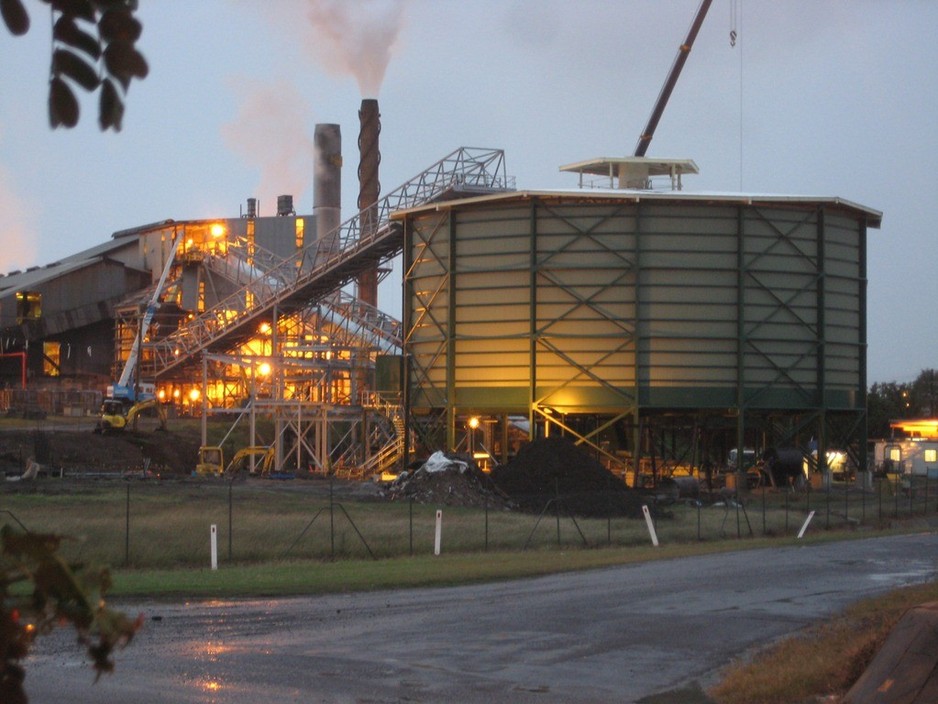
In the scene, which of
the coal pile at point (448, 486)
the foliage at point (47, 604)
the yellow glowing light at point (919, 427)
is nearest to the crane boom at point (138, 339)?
the coal pile at point (448, 486)

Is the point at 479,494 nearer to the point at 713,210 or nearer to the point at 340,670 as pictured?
the point at 713,210

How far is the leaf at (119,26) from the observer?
11.2 feet

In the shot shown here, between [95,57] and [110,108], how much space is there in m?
0.13

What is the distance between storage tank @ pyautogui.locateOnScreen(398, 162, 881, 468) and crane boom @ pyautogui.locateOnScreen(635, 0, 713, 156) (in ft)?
68.8

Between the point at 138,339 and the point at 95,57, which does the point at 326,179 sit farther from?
the point at 95,57

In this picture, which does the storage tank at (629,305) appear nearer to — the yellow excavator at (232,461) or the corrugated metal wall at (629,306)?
the corrugated metal wall at (629,306)

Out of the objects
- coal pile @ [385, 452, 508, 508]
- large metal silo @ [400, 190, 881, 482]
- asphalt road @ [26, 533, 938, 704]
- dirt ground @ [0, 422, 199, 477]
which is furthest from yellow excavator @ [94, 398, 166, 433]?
asphalt road @ [26, 533, 938, 704]

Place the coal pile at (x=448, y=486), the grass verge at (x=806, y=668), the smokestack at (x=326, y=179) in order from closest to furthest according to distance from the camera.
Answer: the grass verge at (x=806, y=668)
the coal pile at (x=448, y=486)
the smokestack at (x=326, y=179)

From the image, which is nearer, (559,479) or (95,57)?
(95,57)

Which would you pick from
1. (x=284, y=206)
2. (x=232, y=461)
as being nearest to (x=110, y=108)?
(x=232, y=461)

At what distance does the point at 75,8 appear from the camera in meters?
3.44

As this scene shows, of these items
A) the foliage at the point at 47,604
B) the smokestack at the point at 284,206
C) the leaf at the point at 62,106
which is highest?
the smokestack at the point at 284,206

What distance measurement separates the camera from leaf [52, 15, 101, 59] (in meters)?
3.39

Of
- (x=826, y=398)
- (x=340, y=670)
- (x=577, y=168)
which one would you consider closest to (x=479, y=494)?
(x=826, y=398)
